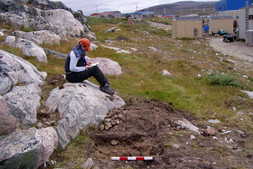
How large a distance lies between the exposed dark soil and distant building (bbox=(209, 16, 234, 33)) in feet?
149

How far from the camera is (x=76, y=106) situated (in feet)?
22.0

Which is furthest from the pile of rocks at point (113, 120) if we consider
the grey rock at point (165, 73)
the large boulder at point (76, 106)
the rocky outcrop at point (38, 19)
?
the rocky outcrop at point (38, 19)

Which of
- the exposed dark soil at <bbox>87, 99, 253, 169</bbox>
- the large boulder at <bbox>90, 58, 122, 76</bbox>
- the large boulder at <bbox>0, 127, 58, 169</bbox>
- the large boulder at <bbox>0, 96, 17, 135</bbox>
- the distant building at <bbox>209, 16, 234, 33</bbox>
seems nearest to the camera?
the large boulder at <bbox>0, 127, 58, 169</bbox>

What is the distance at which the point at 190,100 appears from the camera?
10.1 meters

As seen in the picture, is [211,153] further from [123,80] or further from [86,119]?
[123,80]

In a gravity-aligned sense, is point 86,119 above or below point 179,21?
below

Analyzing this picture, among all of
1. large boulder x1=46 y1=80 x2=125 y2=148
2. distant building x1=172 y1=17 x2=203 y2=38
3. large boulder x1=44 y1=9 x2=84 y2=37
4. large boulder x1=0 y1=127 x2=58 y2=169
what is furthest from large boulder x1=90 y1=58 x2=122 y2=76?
distant building x1=172 y1=17 x2=203 y2=38

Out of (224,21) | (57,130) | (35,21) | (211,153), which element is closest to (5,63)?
(57,130)

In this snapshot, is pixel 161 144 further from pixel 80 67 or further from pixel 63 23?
pixel 63 23

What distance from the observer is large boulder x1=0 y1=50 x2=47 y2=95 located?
6539 mm

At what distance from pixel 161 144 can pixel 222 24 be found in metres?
47.5

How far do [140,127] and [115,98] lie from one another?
1.58 metres

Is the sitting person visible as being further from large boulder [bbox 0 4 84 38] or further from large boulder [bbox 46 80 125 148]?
large boulder [bbox 0 4 84 38]

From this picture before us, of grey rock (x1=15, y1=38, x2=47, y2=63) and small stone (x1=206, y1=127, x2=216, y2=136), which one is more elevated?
grey rock (x1=15, y1=38, x2=47, y2=63)
